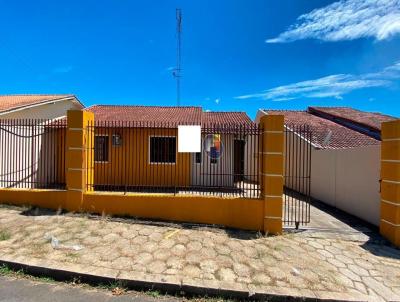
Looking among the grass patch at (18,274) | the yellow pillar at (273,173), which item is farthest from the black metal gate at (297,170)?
the grass patch at (18,274)

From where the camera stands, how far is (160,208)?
6.37 meters

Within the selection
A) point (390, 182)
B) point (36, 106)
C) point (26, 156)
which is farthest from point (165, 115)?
point (390, 182)

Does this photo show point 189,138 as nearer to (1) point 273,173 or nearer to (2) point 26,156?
(1) point 273,173

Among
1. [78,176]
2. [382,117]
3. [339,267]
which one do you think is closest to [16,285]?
[78,176]

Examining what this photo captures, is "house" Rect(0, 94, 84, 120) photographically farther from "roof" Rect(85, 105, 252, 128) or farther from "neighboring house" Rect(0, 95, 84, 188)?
"roof" Rect(85, 105, 252, 128)

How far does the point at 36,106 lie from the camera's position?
1184cm

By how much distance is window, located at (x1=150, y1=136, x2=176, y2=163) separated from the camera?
39.9ft

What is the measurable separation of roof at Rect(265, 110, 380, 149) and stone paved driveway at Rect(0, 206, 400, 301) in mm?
6501

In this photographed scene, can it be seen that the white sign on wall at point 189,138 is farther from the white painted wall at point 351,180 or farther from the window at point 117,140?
the window at point 117,140

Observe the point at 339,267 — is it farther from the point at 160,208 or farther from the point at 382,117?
the point at 382,117

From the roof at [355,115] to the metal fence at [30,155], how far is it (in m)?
16.5

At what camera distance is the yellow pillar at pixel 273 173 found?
5.83 metres

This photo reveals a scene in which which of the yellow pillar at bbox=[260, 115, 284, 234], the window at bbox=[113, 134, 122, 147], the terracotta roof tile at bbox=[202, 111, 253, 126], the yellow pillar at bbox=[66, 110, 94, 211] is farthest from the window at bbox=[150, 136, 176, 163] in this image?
the yellow pillar at bbox=[260, 115, 284, 234]

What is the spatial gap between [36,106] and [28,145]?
9.27 ft
